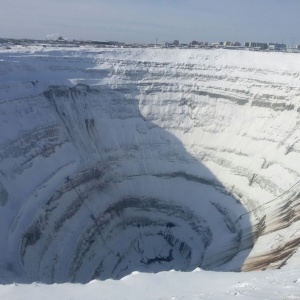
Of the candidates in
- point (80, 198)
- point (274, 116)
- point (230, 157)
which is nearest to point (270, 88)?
point (274, 116)

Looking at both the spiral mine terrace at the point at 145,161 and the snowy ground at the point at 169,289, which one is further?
the spiral mine terrace at the point at 145,161

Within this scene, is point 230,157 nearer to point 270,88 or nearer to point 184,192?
point 184,192

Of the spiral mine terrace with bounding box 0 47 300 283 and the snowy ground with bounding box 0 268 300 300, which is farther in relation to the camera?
the spiral mine terrace with bounding box 0 47 300 283

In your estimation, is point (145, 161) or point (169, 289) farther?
point (145, 161)

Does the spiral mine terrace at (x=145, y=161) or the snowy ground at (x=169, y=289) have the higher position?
the snowy ground at (x=169, y=289)

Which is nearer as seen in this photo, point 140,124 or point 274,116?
point 274,116

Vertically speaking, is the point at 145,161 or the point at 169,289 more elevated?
the point at 169,289

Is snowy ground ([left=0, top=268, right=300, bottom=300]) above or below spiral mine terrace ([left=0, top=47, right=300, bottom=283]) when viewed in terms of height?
above

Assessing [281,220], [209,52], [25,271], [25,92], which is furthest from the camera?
[209,52]
